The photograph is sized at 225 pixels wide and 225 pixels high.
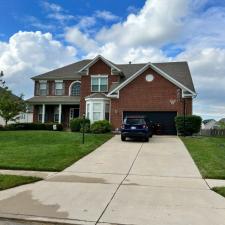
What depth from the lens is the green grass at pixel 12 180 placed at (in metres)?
8.46

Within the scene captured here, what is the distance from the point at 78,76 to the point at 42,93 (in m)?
4.85

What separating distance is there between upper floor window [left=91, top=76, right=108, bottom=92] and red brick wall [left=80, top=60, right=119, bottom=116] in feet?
1.20

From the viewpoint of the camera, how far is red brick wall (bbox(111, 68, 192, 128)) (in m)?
26.0

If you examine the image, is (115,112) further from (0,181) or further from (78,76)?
(0,181)

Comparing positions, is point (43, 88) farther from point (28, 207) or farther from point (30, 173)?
point (28, 207)

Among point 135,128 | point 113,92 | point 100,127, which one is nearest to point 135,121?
point 135,128

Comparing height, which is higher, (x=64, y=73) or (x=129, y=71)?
(x=129, y=71)

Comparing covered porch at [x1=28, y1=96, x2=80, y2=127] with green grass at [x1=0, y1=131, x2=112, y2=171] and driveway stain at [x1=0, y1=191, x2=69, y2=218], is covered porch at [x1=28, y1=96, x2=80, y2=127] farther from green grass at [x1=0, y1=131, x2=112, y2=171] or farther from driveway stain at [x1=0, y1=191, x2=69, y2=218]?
driveway stain at [x1=0, y1=191, x2=69, y2=218]

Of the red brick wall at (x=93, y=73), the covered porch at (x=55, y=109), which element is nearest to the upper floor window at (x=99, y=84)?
the red brick wall at (x=93, y=73)

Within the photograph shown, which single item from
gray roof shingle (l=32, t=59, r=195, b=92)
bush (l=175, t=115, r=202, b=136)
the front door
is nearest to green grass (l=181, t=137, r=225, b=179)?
bush (l=175, t=115, r=202, b=136)

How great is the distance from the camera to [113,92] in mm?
26797

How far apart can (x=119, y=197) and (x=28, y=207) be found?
2142mm

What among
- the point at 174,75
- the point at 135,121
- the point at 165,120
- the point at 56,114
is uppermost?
the point at 174,75

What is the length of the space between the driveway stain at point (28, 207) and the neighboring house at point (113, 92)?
784 inches
